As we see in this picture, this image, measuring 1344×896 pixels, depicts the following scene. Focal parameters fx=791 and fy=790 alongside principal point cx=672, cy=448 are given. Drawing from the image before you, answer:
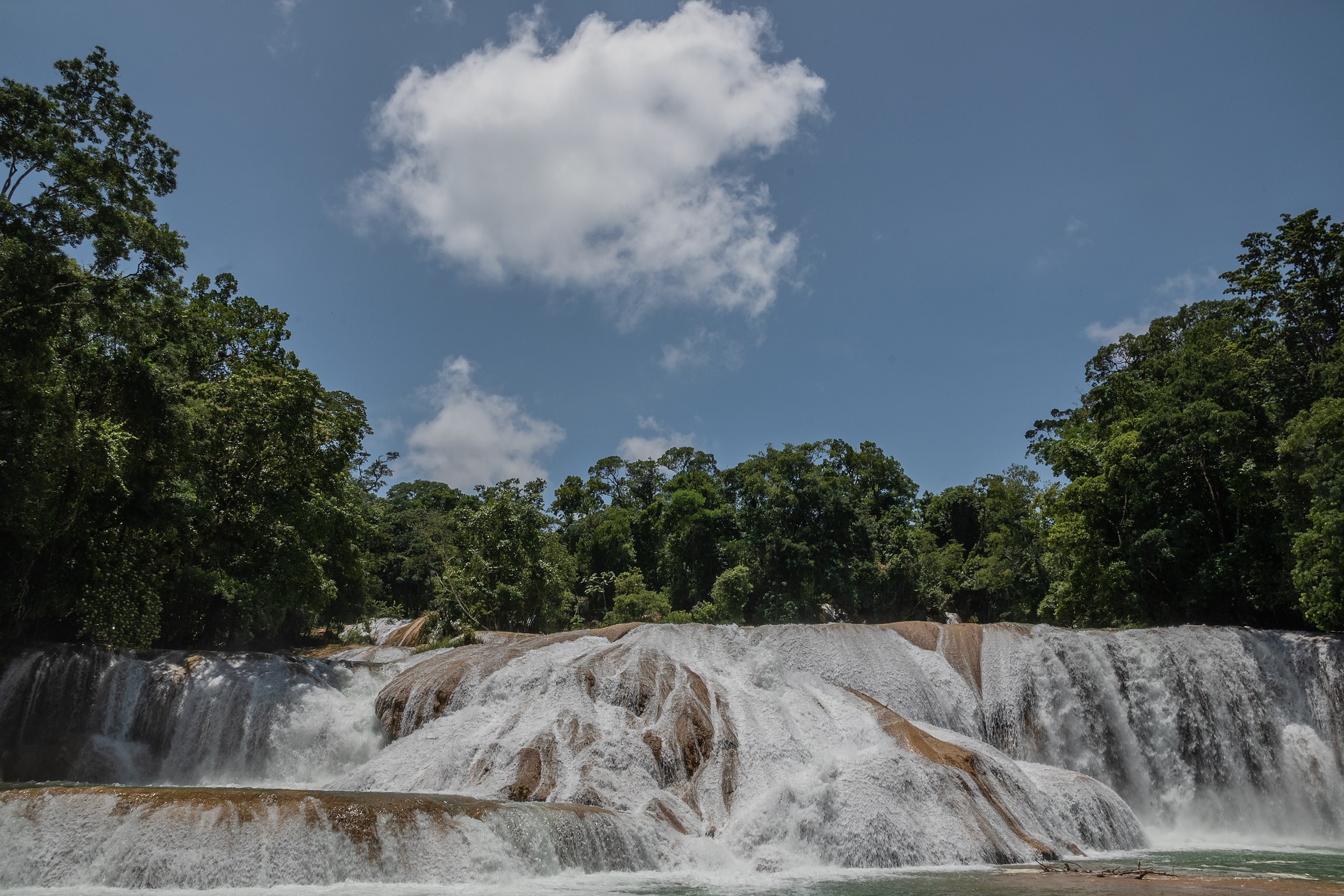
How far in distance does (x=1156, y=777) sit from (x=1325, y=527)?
272 inches

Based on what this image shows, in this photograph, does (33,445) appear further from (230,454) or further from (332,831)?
(332,831)

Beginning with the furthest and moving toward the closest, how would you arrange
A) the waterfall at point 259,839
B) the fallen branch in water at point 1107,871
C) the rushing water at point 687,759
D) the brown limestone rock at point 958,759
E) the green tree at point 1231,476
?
the green tree at point 1231,476
the brown limestone rock at point 958,759
the fallen branch in water at point 1107,871
the rushing water at point 687,759
the waterfall at point 259,839

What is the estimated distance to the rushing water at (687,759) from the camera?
9.94 meters

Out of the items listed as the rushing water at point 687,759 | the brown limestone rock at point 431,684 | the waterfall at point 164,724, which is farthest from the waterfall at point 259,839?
the waterfall at point 164,724

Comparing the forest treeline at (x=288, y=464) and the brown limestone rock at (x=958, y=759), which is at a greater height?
the forest treeline at (x=288, y=464)

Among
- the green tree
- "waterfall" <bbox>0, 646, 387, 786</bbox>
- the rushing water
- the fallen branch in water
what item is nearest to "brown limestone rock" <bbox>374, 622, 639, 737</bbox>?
the rushing water

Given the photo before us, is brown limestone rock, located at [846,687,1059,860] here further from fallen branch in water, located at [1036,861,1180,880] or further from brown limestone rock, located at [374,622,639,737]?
brown limestone rock, located at [374,622,639,737]

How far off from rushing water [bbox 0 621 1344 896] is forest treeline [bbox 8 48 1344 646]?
10.5 ft

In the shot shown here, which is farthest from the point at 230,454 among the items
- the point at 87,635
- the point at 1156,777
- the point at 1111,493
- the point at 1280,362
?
the point at 1280,362

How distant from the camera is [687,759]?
15008mm

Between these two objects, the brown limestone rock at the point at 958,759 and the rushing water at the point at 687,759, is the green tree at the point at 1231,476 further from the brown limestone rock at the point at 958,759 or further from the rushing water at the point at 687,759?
the brown limestone rock at the point at 958,759

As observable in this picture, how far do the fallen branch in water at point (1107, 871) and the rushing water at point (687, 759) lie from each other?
854mm

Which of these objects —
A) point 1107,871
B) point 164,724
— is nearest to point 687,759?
point 1107,871

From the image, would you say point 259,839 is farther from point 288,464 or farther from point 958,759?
point 288,464
